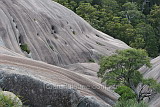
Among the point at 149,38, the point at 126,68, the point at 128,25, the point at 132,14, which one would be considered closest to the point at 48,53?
the point at 126,68

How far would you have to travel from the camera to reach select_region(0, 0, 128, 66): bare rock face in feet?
87.8

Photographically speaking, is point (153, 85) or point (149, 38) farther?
point (149, 38)

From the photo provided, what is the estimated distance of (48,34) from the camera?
30453mm

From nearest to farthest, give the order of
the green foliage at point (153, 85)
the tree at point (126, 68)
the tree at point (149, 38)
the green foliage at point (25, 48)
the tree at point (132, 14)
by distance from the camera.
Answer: the green foliage at point (153, 85) < the tree at point (126, 68) < the green foliage at point (25, 48) < the tree at point (149, 38) < the tree at point (132, 14)

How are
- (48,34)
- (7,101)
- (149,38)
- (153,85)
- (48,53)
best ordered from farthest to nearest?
(149,38), (48,34), (48,53), (153,85), (7,101)

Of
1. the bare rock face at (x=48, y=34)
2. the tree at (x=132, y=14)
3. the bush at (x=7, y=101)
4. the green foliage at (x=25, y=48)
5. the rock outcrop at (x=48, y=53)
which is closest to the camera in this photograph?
the bush at (x=7, y=101)

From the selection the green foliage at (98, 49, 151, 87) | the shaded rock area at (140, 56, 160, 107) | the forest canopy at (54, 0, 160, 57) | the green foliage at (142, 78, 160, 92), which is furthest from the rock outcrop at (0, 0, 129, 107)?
the forest canopy at (54, 0, 160, 57)

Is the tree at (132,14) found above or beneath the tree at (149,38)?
above

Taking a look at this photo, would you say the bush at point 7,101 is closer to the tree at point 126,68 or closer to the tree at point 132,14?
the tree at point 126,68

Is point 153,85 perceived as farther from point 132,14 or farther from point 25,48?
point 132,14

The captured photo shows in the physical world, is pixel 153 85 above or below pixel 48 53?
above

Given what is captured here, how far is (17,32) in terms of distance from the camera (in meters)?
26.9

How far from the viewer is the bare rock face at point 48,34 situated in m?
26.8

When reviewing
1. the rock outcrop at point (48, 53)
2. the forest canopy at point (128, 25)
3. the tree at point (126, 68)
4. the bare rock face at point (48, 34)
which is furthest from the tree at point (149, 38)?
the tree at point (126, 68)
